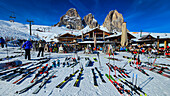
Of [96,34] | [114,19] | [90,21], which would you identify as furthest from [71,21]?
[96,34]

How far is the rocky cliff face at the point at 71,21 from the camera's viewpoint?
345ft

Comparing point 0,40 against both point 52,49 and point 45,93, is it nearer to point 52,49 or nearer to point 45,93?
point 52,49

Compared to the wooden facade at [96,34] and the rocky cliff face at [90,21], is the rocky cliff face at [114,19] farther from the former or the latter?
the wooden facade at [96,34]

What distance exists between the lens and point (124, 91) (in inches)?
97.7

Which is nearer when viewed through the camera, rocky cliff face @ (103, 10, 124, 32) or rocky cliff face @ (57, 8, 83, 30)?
rocky cliff face @ (57, 8, 83, 30)

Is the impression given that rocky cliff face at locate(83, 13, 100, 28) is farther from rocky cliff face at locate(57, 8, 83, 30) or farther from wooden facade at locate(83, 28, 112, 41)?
wooden facade at locate(83, 28, 112, 41)

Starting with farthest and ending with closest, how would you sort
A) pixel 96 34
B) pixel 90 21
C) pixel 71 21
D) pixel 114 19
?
pixel 90 21 → pixel 114 19 → pixel 71 21 → pixel 96 34

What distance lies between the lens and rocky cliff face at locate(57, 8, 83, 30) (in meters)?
105

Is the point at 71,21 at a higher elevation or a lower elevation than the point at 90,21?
lower

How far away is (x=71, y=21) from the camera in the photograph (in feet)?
358

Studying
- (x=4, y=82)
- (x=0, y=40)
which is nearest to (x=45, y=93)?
(x=4, y=82)

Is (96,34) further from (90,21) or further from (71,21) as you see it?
(90,21)

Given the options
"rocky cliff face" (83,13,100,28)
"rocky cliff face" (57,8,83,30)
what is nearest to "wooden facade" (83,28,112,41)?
"rocky cliff face" (57,8,83,30)

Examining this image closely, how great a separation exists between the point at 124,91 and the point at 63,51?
11.5m
